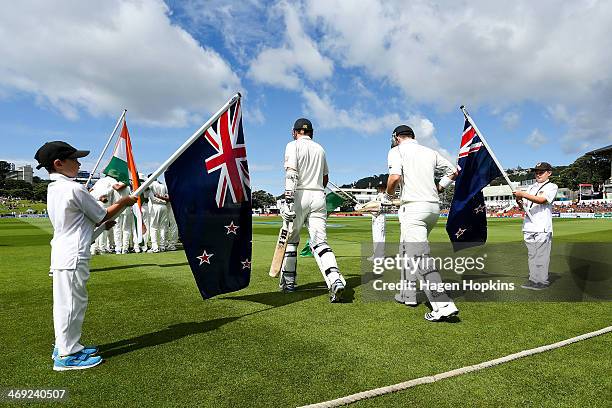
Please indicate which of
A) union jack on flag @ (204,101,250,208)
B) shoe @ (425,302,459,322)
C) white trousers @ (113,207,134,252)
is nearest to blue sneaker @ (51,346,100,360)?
union jack on flag @ (204,101,250,208)

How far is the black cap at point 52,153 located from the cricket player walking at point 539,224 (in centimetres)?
694

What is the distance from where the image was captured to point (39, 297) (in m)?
6.93

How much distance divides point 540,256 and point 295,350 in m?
5.46

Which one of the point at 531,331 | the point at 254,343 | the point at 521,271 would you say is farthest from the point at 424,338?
the point at 521,271

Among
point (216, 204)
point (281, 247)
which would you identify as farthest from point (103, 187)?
point (216, 204)

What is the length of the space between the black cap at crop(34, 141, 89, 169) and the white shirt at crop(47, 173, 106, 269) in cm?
15

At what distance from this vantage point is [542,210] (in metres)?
7.56

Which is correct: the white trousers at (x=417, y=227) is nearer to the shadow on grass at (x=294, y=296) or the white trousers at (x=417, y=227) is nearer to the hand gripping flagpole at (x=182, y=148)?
the shadow on grass at (x=294, y=296)

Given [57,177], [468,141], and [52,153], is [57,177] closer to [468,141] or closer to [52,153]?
[52,153]

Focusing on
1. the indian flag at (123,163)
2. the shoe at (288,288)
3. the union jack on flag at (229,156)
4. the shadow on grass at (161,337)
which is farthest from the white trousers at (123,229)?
the shadow on grass at (161,337)

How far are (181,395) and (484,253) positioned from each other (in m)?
11.8

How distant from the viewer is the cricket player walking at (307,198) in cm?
661

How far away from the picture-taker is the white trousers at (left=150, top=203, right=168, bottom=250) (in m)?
14.9

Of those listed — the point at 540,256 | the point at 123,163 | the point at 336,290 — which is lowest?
the point at 336,290
